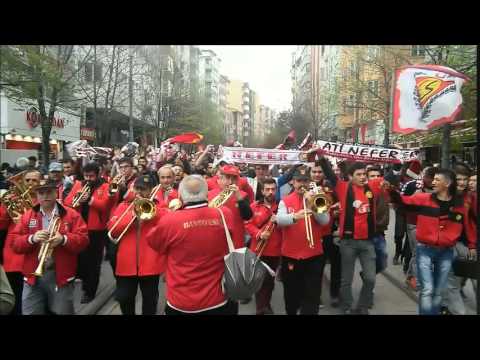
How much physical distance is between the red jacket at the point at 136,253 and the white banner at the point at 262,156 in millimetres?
3598

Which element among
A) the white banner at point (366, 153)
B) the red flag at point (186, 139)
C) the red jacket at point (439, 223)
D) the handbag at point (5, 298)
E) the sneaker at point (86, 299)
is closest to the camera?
the handbag at point (5, 298)

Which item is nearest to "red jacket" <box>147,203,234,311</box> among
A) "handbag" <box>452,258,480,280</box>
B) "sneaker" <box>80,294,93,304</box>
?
"handbag" <box>452,258,480,280</box>

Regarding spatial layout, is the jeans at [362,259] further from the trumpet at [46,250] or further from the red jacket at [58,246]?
the trumpet at [46,250]

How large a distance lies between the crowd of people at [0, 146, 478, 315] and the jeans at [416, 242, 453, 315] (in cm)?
1

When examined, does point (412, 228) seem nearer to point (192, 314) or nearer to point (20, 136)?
point (192, 314)

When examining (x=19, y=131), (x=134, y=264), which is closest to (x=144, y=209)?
(x=134, y=264)

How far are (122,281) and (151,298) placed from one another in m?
0.35

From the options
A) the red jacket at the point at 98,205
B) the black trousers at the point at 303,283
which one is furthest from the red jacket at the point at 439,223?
the red jacket at the point at 98,205

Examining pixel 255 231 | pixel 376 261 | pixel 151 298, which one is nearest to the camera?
pixel 151 298

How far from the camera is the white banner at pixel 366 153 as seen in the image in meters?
7.08

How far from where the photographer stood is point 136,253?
4.54m

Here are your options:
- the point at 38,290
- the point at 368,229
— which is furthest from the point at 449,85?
the point at 38,290

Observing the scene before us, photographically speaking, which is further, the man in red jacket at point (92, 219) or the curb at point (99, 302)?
the man in red jacket at point (92, 219)

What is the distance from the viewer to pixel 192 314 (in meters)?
3.56
